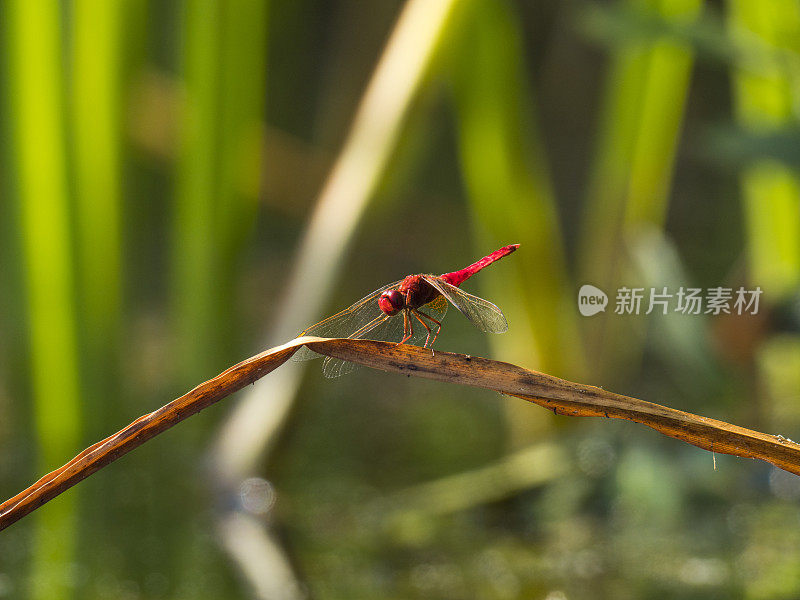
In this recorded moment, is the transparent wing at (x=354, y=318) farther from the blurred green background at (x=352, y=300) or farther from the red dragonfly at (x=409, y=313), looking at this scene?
the blurred green background at (x=352, y=300)

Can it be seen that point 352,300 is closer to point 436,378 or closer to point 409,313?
point 409,313

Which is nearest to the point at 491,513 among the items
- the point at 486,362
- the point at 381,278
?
the point at 486,362

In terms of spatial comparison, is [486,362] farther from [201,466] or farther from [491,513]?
[201,466]

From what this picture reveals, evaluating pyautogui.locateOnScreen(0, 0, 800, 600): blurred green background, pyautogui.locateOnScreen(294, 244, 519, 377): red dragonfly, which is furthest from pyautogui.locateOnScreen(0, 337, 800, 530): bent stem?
pyautogui.locateOnScreen(0, 0, 800, 600): blurred green background

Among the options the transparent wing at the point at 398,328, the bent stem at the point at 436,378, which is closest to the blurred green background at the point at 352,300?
the transparent wing at the point at 398,328

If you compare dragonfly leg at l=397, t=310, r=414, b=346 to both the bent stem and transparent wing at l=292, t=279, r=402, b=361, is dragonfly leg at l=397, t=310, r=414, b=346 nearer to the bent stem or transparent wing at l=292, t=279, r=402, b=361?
transparent wing at l=292, t=279, r=402, b=361

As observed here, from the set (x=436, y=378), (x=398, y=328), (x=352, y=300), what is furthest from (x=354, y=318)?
(x=352, y=300)
